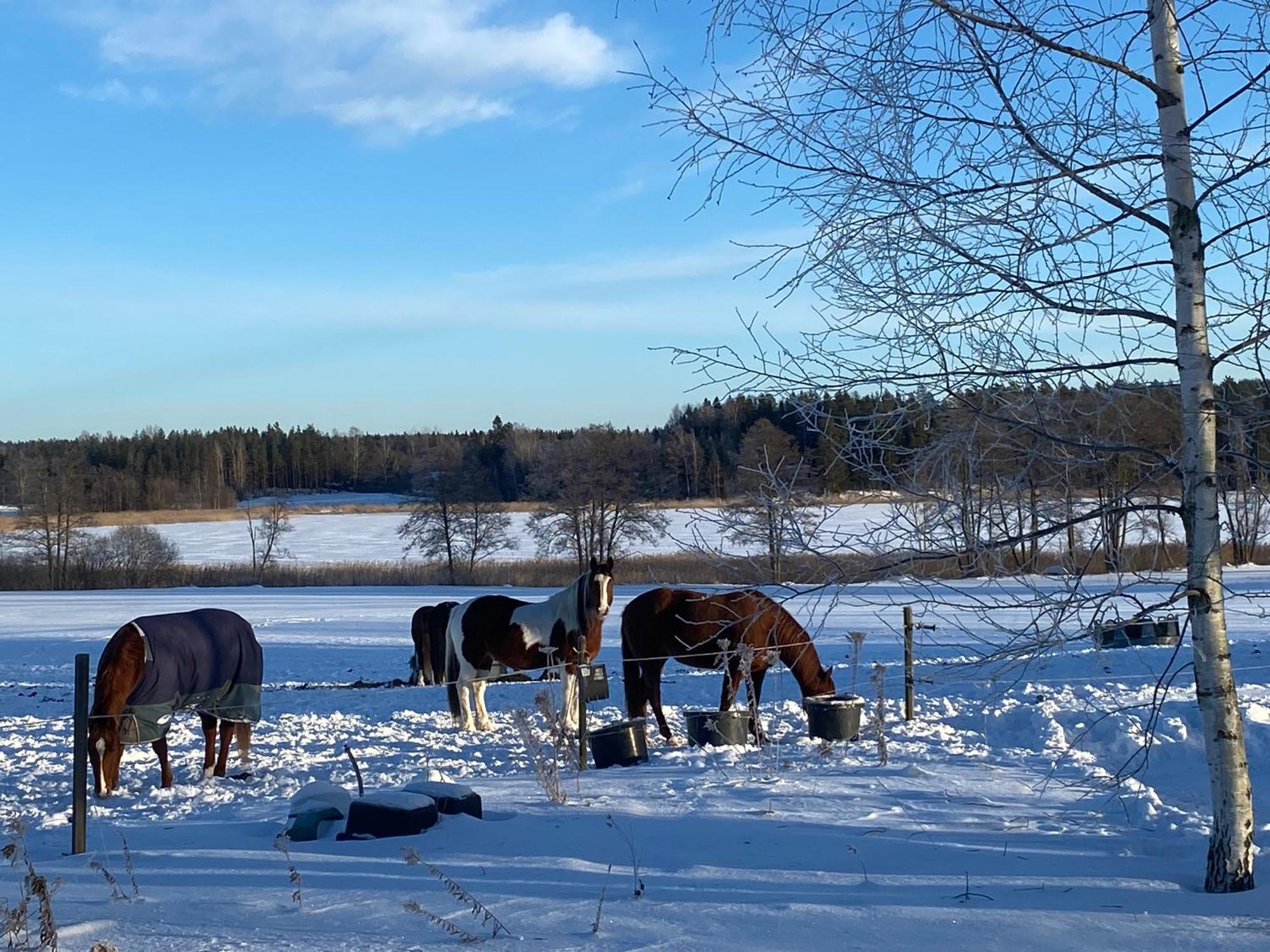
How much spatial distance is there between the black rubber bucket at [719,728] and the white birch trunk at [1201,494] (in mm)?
4748

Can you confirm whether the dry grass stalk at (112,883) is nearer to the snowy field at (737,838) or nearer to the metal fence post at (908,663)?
the snowy field at (737,838)

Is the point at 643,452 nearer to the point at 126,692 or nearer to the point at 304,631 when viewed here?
the point at 304,631

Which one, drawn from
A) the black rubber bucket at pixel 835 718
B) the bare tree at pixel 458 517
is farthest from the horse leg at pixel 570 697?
the bare tree at pixel 458 517

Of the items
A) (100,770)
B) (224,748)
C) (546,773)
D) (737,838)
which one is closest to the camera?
(737,838)

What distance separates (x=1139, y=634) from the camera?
43.4 ft

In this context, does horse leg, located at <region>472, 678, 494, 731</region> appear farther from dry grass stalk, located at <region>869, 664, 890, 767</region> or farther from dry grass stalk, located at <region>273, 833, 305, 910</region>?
dry grass stalk, located at <region>273, 833, 305, 910</region>

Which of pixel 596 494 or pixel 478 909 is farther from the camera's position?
pixel 596 494

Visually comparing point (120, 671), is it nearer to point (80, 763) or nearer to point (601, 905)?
point (80, 763)

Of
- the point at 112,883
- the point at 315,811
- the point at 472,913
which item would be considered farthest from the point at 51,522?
the point at 472,913

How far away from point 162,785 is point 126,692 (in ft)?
2.52

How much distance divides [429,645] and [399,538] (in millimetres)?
46168

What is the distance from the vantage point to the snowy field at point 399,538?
15.0 feet

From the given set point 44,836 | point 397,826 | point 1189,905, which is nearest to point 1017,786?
point 1189,905

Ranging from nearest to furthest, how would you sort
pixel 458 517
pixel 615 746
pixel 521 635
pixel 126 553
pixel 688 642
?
pixel 615 746 < pixel 688 642 < pixel 521 635 < pixel 458 517 < pixel 126 553
